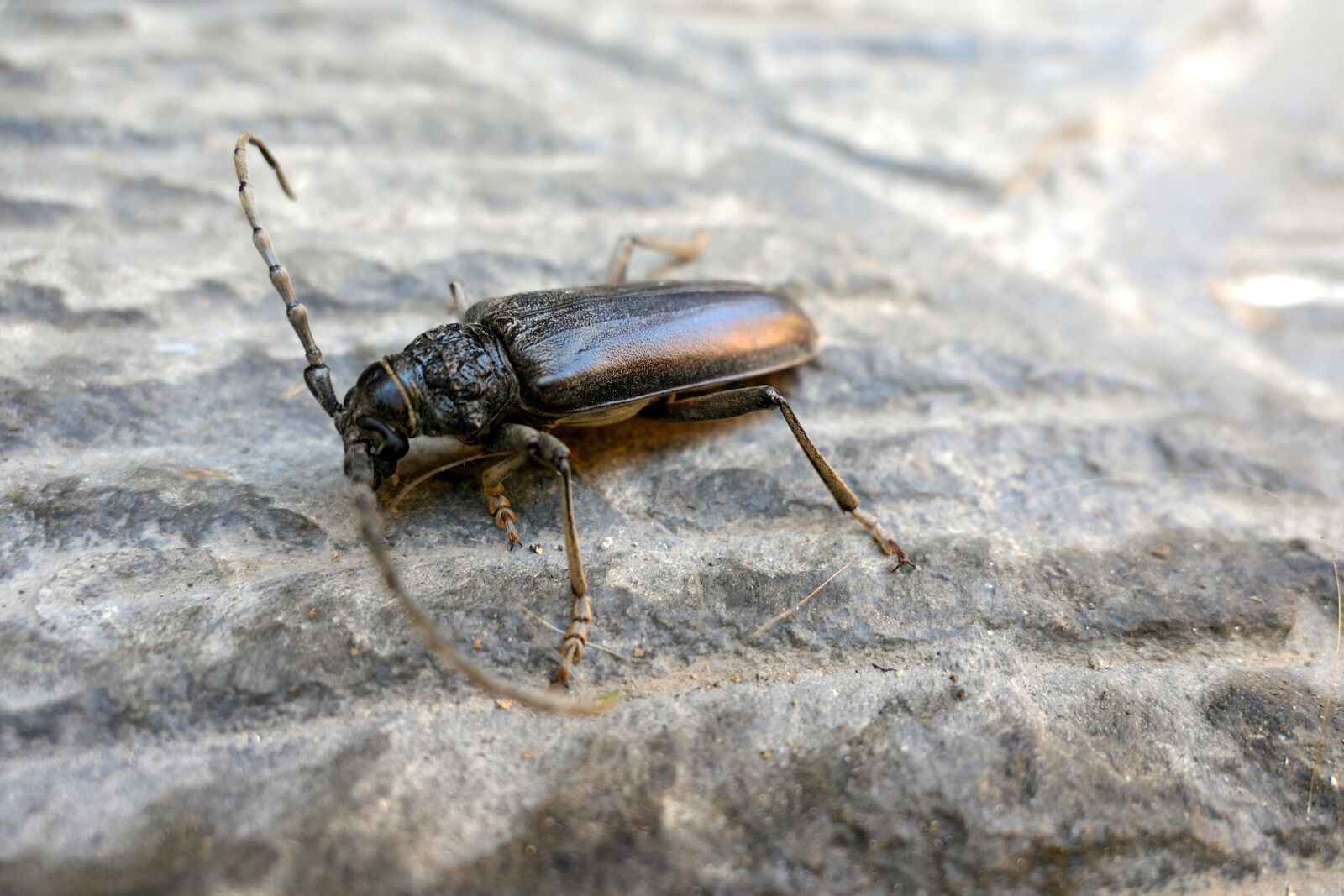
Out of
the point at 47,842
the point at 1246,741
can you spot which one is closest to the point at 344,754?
the point at 47,842

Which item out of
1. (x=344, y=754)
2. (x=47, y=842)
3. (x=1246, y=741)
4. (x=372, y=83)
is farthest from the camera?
(x=372, y=83)

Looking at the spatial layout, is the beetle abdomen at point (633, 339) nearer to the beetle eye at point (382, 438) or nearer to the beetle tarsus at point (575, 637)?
the beetle eye at point (382, 438)

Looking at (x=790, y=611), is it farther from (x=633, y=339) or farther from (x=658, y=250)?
(x=658, y=250)

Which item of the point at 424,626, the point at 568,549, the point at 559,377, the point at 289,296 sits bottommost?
the point at 568,549

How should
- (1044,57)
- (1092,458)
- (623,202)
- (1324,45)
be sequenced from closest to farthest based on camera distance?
(1092,458), (623,202), (1044,57), (1324,45)

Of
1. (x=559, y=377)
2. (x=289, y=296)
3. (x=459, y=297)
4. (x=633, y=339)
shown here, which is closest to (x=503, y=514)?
(x=559, y=377)

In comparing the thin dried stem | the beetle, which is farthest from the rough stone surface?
the beetle

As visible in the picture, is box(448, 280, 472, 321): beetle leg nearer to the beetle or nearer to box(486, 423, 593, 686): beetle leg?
the beetle

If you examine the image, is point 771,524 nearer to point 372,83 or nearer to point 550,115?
point 550,115
